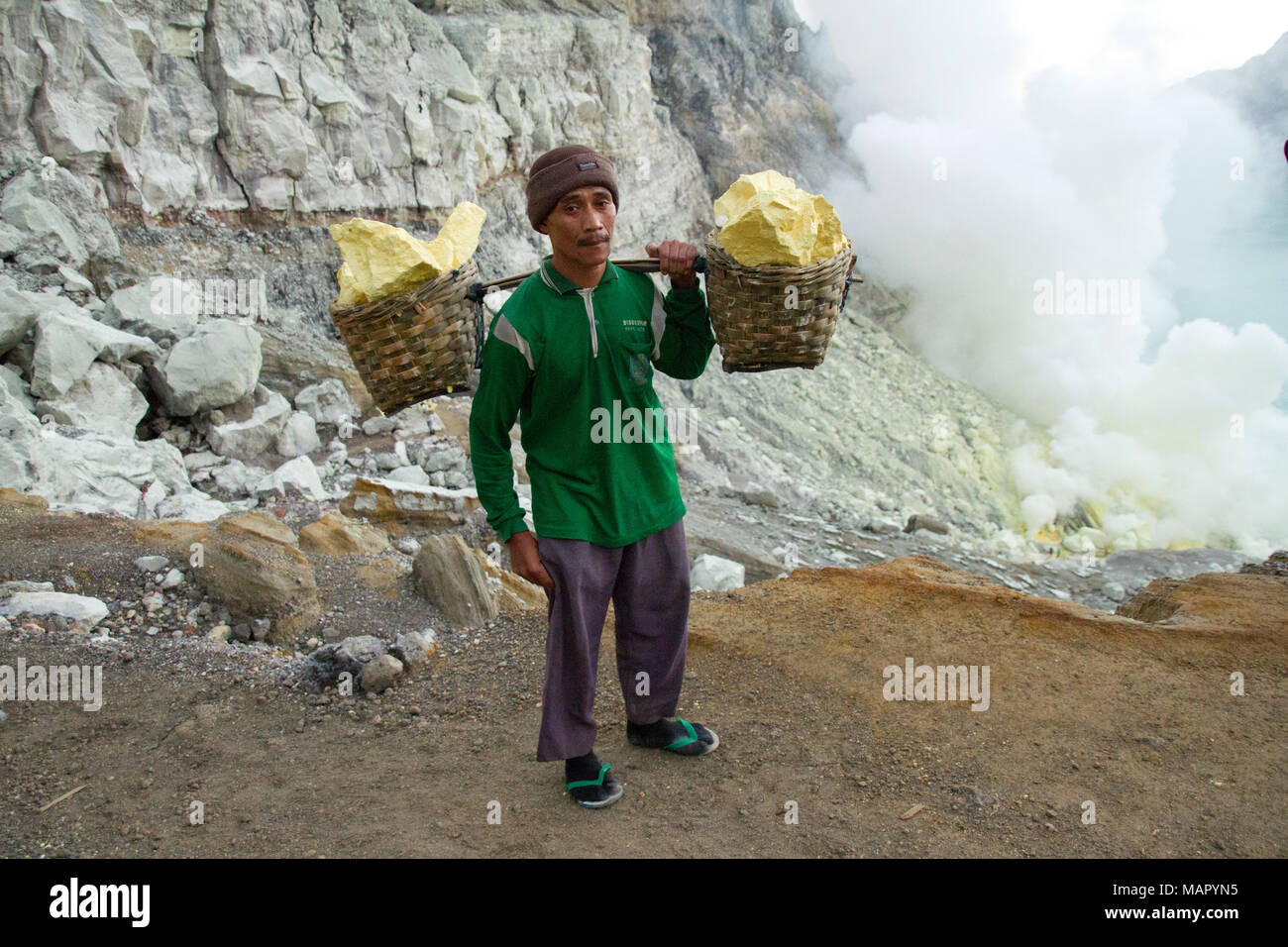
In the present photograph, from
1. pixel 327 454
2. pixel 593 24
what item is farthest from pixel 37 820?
pixel 593 24

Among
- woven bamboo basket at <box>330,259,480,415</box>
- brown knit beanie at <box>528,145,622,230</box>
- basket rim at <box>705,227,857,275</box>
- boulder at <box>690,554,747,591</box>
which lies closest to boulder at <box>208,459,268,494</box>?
boulder at <box>690,554,747,591</box>

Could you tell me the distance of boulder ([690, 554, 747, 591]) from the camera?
7273 millimetres

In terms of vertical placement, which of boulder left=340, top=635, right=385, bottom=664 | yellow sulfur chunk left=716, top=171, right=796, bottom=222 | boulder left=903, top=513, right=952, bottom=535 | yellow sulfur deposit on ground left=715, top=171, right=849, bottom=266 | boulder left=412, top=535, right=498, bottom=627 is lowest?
boulder left=903, top=513, right=952, bottom=535

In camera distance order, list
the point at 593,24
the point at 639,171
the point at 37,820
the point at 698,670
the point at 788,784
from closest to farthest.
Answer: the point at 37,820
the point at 788,784
the point at 698,670
the point at 593,24
the point at 639,171

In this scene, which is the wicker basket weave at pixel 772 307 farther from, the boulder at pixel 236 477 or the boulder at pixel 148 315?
the boulder at pixel 148 315

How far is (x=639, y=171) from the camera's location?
1942 centimetres

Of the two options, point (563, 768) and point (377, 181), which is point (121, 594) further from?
point (377, 181)

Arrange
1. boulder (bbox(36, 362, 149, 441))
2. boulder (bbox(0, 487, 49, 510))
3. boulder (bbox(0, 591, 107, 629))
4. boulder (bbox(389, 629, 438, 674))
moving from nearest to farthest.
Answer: boulder (bbox(389, 629, 438, 674))
boulder (bbox(0, 591, 107, 629))
boulder (bbox(0, 487, 49, 510))
boulder (bbox(36, 362, 149, 441))

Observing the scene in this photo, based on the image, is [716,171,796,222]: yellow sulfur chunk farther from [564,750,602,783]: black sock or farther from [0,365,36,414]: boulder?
[0,365,36,414]: boulder

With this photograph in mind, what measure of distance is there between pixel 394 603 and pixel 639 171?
54.0ft

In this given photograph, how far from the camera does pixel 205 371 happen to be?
26.8 ft

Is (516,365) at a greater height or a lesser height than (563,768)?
greater

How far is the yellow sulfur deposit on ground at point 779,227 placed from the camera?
247 centimetres

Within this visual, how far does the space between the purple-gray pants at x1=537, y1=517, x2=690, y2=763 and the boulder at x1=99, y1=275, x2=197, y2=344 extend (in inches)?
292
